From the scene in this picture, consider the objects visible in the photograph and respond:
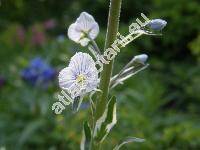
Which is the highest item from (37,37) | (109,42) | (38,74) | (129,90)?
(37,37)

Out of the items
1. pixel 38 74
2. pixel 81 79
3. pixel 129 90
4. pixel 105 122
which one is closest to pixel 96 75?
pixel 81 79

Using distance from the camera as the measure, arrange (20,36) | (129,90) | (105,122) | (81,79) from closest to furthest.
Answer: (81,79) < (105,122) < (129,90) < (20,36)

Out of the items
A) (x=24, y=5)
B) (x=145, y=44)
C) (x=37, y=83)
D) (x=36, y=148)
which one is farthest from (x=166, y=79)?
(x=24, y=5)

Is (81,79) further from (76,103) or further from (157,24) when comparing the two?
(157,24)

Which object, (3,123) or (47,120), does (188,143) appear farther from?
(3,123)

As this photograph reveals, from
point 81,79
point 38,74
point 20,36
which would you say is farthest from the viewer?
point 20,36

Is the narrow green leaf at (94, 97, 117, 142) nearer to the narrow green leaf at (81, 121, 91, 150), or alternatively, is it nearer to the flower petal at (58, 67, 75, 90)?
the narrow green leaf at (81, 121, 91, 150)
